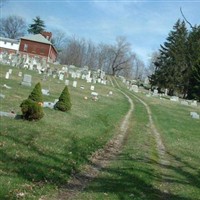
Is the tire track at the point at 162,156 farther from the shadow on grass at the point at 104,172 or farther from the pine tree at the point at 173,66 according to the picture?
the pine tree at the point at 173,66

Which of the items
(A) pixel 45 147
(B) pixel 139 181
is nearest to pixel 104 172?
(B) pixel 139 181

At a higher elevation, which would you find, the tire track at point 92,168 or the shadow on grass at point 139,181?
the shadow on grass at point 139,181

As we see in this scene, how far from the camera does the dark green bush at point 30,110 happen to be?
59.8 feet

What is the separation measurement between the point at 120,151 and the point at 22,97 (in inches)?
452

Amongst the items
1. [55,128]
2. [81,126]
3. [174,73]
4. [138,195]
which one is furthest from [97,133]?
[174,73]

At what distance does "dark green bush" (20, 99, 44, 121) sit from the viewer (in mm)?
18234

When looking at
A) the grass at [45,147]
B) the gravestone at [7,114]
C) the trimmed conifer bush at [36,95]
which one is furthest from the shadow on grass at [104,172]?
the trimmed conifer bush at [36,95]

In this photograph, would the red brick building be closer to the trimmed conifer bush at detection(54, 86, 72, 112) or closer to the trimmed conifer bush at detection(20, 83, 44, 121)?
the trimmed conifer bush at detection(54, 86, 72, 112)

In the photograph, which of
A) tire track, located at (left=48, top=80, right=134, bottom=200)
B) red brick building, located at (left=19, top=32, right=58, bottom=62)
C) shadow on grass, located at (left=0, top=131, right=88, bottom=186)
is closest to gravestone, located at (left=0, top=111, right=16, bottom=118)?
shadow on grass, located at (left=0, top=131, right=88, bottom=186)

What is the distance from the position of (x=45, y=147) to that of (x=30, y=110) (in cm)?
473

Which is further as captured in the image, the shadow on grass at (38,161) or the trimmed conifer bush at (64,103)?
the trimmed conifer bush at (64,103)

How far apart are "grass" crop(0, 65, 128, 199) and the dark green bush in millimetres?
396

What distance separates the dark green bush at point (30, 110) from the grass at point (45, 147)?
15.6 inches

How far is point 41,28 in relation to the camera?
408ft
